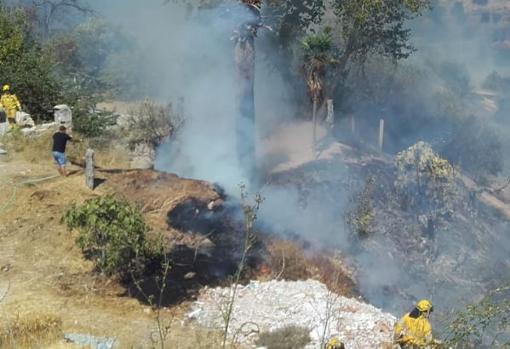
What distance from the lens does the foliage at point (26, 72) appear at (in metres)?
16.0

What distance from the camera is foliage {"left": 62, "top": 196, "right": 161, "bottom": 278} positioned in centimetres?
888

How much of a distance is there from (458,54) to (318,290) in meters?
48.5

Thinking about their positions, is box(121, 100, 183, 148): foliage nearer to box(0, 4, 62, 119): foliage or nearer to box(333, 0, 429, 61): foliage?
box(0, 4, 62, 119): foliage

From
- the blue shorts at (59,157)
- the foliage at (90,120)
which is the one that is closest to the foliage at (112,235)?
the blue shorts at (59,157)

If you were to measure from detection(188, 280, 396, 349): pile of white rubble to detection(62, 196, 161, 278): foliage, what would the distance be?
1.18 meters

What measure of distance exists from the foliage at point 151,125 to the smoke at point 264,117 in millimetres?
368

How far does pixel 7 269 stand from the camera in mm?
9023

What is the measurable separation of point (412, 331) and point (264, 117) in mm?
14761

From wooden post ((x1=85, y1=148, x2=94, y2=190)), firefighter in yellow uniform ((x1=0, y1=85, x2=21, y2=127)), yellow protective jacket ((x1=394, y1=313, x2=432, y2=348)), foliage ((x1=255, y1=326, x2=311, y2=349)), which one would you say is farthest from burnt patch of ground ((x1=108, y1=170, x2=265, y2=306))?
firefighter in yellow uniform ((x1=0, y1=85, x2=21, y2=127))

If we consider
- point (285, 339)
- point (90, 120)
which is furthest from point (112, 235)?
Answer: point (90, 120)

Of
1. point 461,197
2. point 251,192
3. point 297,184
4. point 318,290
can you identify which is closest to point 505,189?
point 461,197

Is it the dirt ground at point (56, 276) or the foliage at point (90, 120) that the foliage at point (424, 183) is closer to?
the foliage at point (90, 120)

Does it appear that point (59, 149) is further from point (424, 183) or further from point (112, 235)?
point (424, 183)

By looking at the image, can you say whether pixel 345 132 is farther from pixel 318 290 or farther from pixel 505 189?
pixel 318 290
